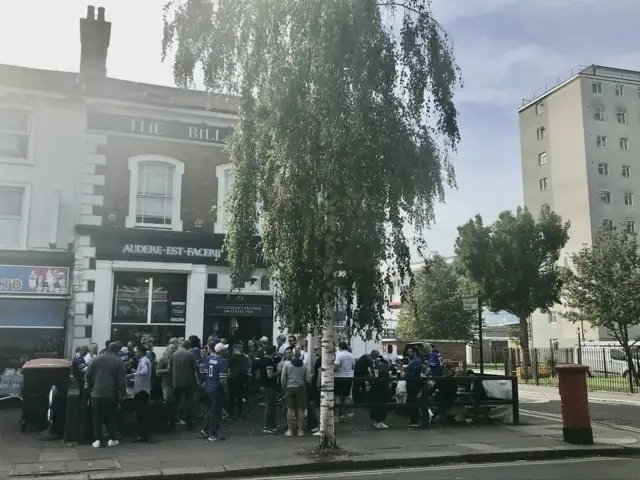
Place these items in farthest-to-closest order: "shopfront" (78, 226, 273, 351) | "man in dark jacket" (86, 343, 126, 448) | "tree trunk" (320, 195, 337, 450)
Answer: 1. "shopfront" (78, 226, 273, 351)
2. "man in dark jacket" (86, 343, 126, 448)
3. "tree trunk" (320, 195, 337, 450)

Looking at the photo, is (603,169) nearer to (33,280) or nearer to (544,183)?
(544,183)

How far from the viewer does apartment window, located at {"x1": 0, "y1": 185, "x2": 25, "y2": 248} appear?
55.8 ft

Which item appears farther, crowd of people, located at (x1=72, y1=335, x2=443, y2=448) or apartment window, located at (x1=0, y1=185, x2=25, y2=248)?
apartment window, located at (x1=0, y1=185, x2=25, y2=248)

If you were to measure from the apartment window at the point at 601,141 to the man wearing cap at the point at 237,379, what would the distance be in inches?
1663

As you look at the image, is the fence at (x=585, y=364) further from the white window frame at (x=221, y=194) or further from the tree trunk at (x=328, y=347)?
the tree trunk at (x=328, y=347)

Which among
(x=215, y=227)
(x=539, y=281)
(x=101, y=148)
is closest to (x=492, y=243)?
(x=539, y=281)

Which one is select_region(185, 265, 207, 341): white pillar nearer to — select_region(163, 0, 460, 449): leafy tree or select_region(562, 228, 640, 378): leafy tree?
select_region(163, 0, 460, 449): leafy tree

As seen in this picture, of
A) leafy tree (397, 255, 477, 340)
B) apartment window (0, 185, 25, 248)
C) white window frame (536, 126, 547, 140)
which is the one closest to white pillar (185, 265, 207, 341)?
apartment window (0, 185, 25, 248)

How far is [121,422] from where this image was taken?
12117 mm

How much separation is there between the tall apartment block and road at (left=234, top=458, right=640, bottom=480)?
38610mm

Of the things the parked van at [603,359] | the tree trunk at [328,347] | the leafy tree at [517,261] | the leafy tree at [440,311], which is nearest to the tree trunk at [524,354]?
the leafy tree at [517,261]

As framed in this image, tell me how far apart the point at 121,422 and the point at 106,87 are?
10.4m

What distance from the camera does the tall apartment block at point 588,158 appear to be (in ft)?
155

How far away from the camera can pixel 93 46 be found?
62.3 ft
